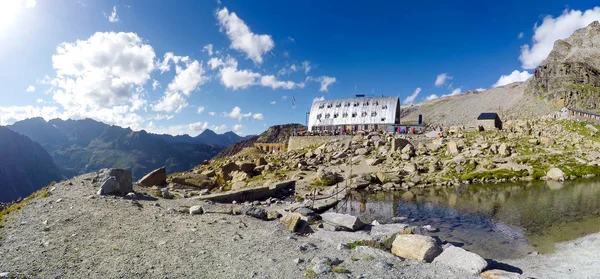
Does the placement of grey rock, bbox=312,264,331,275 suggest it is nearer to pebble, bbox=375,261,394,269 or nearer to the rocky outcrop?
pebble, bbox=375,261,394,269

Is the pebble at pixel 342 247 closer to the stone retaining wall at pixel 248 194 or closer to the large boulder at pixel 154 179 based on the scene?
the stone retaining wall at pixel 248 194

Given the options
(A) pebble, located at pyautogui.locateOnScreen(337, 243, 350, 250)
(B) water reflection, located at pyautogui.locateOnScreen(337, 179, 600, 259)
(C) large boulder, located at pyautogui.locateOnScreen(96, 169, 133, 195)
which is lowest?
(B) water reflection, located at pyautogui.locateOnScreen(337, 179, 600, 259)

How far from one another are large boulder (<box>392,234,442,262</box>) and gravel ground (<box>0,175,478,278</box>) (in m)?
0.56

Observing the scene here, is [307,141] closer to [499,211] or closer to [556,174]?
[556,174]

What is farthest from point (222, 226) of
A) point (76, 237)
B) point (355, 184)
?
point (355, 184)

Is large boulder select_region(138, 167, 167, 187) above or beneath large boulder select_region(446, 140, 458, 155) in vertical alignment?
beneath

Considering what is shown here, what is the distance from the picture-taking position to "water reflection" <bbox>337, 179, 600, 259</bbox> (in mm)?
17594

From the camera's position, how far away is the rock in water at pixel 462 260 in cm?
1139

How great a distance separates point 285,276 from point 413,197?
942 inches

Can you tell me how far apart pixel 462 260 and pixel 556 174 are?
35.5 metres

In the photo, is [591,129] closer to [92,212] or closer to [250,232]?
[250,232]

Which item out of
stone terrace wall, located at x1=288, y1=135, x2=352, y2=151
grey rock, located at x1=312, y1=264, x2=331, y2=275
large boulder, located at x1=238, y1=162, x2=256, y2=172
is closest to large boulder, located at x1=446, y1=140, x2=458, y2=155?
stone terrace wall, located at x1=288, y1=135, x2=352, y2=151

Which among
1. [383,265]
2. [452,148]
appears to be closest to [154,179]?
[383,265]

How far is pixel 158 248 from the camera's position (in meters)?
13.4
